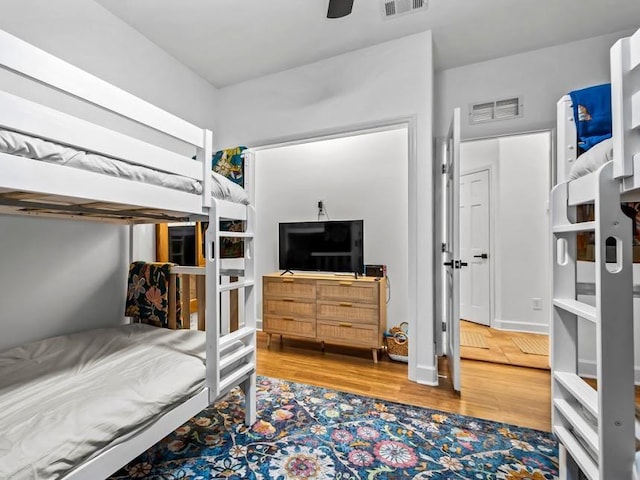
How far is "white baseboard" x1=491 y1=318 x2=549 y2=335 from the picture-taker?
11.6 feet

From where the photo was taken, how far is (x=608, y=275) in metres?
0.82

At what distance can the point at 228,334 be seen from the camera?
1634 mm

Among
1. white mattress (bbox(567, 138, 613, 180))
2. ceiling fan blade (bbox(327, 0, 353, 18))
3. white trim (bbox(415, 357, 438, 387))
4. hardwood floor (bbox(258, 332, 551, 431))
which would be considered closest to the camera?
white mattress (bbox(567, 138, 613, 180))

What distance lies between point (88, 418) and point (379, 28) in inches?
117

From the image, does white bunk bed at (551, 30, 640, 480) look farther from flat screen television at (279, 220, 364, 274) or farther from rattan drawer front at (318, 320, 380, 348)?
flat screen television at (279, 220, 364, 274)

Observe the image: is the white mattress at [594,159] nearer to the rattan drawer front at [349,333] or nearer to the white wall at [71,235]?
the rattan drawer front at [349,333]

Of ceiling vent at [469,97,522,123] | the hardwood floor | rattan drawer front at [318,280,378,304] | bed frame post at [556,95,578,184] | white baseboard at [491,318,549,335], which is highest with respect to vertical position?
ceiling vent at [469,97,522,123]

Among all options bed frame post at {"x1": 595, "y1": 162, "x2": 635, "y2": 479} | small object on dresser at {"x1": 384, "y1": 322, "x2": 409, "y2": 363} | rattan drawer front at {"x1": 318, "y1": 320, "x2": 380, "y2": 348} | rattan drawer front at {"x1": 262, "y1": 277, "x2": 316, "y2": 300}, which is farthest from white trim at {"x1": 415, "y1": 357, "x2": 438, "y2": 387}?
bed frame post at {"x1": 595, "y1": 162, "x2": 635, "y2": 479}

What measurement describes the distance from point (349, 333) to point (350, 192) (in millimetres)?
1576

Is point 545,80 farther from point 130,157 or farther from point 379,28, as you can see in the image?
point 130,157

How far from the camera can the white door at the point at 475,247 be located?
156 inches

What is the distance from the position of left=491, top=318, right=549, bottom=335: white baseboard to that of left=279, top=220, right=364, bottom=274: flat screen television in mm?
2171

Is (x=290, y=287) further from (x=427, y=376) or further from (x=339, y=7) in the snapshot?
(x=339, y=7)

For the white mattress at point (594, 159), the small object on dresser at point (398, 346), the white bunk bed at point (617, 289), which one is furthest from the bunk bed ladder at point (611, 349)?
the small object on dresser at point (398, 346)
